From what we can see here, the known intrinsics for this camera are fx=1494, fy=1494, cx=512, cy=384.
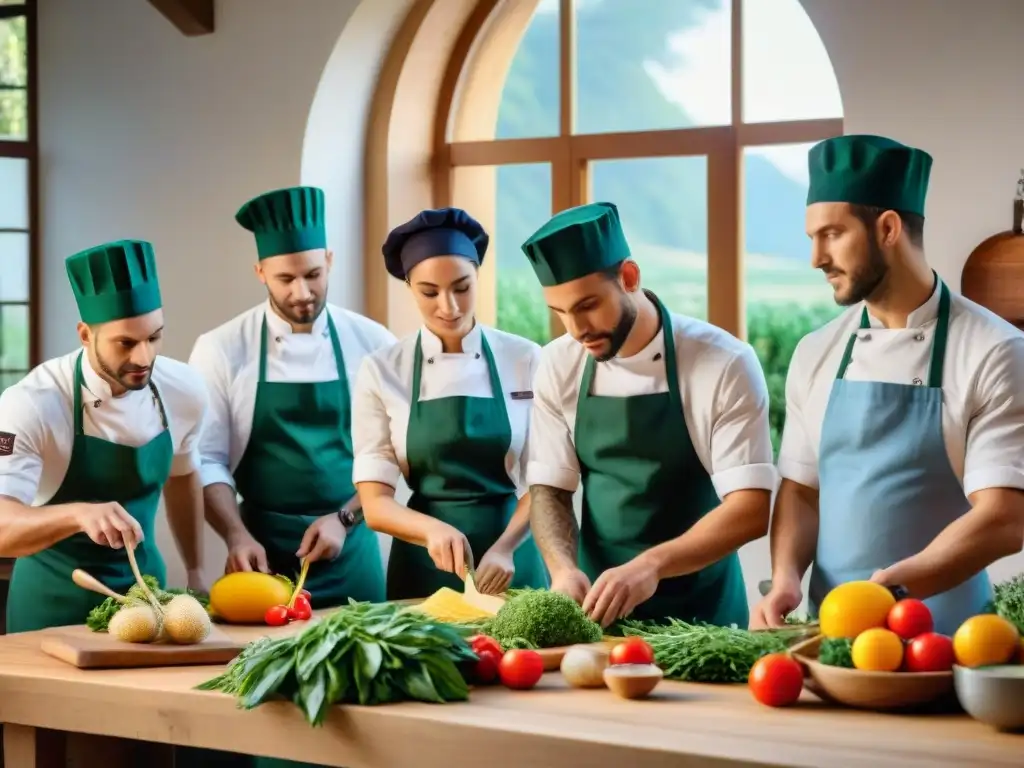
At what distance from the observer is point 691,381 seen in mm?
3381

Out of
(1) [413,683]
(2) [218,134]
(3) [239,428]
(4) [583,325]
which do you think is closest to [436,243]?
(4) [583,325]

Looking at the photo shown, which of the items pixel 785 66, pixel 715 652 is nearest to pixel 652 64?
pixel 785 66

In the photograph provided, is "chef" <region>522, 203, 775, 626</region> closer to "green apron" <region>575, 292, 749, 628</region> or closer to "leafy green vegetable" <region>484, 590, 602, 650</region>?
"green apron" <region>575, 292, 749, 628</region>

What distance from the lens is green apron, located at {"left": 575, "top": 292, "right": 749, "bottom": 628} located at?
3.39 m

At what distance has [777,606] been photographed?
2.98 m

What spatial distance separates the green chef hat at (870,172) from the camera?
3016 mm

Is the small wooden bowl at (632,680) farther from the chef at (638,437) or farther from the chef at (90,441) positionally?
the chef at (90,441)

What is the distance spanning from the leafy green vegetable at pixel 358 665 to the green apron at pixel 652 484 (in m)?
0.87

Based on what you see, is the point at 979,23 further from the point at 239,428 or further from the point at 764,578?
the point at 239,428

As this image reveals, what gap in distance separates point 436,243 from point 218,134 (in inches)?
91.6

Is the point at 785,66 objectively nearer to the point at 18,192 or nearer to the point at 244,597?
the point at 244,597

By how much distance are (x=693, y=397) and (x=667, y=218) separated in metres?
2.26

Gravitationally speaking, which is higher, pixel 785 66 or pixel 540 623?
pixel 785 66

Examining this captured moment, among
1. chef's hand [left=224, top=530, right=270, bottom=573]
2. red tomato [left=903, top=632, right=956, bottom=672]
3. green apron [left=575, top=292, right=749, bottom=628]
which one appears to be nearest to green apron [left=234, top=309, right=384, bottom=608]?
chef's hand [left=224, top=530, right=270, bottom=573]
